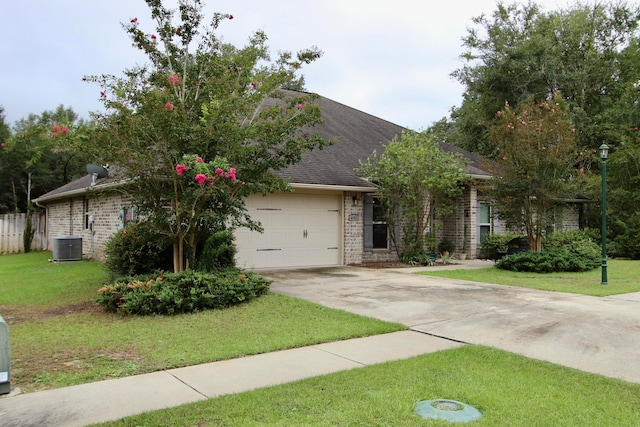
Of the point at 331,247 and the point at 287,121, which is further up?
the point at 287,121

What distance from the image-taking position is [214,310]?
763 centimetres

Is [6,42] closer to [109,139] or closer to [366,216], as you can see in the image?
Result: [109,139]

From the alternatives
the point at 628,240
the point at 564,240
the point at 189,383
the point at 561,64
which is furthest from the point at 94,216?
the point at 561,64

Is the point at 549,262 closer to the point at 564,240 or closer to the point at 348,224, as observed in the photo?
the point at 564,240

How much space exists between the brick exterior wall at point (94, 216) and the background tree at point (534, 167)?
10.4m

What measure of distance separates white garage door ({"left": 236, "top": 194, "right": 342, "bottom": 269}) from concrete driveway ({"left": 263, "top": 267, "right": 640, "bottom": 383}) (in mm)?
1940

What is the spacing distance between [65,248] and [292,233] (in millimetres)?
7520

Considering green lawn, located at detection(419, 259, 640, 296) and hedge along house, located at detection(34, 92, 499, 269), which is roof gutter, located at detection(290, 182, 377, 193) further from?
green lawn, located at detection(419, 259, 640, 296)

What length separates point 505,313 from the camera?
746 centimetres

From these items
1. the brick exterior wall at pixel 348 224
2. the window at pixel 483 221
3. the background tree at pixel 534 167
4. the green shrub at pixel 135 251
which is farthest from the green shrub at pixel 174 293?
the window at pixel 483 221

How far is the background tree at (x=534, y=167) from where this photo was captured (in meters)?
12.9

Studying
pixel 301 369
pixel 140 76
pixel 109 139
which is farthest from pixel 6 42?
pixel 301 369

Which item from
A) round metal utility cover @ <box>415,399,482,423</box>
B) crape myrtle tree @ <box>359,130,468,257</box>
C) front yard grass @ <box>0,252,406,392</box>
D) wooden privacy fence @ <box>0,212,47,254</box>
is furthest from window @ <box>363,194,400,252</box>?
wooden privacy fence @ <box>0,212,47,254</box>

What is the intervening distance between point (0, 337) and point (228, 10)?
7.52 meters
